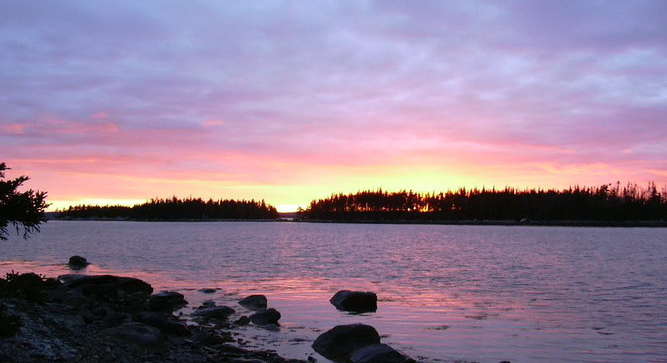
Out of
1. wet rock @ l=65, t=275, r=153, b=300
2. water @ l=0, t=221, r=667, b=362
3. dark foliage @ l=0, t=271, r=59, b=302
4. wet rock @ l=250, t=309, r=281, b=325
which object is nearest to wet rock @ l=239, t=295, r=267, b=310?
water @ l=0, t=221, r=667, b=362

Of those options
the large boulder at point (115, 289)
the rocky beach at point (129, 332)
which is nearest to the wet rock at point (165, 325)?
the rocky beach at point (129, 332)

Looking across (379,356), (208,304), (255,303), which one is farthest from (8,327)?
(255,303)

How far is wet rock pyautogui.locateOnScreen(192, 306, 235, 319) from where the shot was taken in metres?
26.6

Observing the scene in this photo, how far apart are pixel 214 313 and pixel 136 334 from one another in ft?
29.1

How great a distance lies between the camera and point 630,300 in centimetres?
3309

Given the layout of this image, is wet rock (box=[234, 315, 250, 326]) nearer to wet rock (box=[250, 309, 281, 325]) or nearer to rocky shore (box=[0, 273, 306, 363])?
rocky shore (box=[0, 273, 306, 363])

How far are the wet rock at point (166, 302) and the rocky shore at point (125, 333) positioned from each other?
0.06 m

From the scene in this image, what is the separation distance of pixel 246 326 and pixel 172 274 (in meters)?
25.9

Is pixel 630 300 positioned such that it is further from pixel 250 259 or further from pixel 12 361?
pixel 250 259

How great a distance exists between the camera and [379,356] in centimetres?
1753

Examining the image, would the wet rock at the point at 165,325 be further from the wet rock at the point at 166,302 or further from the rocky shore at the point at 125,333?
the wet rock at the point at 166,302

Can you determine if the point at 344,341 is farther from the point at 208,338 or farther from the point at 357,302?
the point at 357,302

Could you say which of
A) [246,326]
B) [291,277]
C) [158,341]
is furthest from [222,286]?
[158,341]

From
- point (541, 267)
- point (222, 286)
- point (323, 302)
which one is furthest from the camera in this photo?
point (541, 267)
